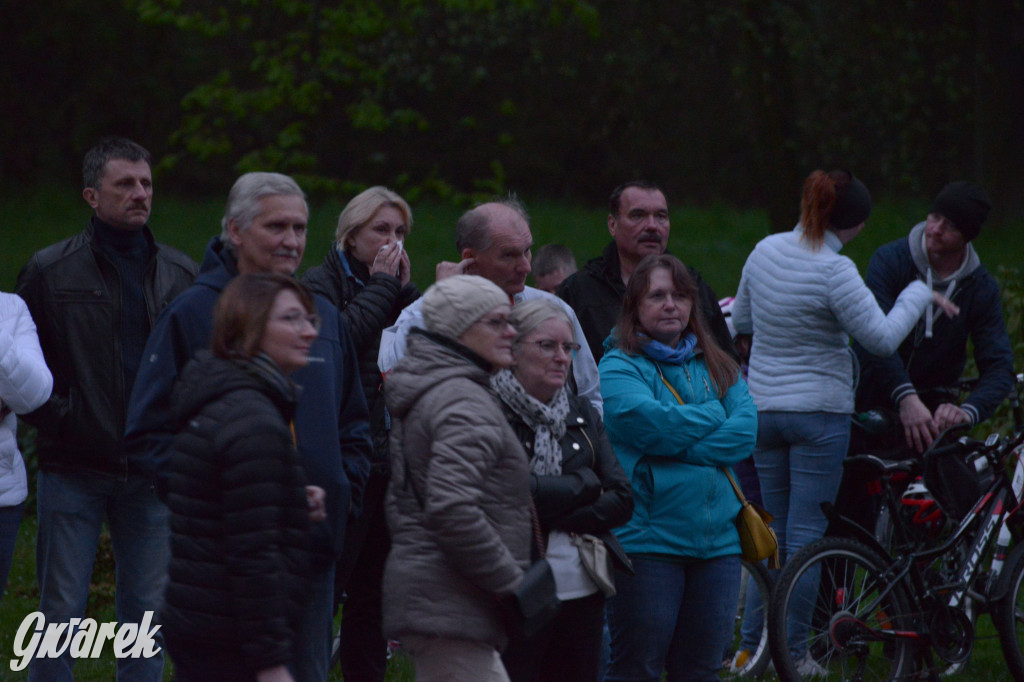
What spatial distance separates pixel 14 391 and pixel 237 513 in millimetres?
1712

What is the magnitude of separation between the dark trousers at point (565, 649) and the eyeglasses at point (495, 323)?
2.92 ft

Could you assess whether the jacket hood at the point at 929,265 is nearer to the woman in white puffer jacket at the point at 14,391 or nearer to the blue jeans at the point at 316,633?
the blue jeans at the point at 316,633

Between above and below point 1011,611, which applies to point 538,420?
above

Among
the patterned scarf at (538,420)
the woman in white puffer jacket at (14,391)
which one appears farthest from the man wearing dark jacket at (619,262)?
the woman in white puffer jacket at (14,391)

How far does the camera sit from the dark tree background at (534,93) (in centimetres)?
1387

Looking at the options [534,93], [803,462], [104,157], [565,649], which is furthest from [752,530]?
[534,93]

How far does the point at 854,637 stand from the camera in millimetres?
5508

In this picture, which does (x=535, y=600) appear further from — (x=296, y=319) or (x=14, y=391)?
(x=14, y=391)

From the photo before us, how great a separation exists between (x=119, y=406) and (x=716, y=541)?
2184 mm

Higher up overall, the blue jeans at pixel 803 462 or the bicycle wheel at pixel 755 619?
the blue jeans at pixel 803 462

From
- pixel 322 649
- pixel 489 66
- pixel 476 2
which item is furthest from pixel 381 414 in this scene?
pixel 489 66

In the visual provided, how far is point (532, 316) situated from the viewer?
4.09m

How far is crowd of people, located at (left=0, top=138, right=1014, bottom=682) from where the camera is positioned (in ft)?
10.8

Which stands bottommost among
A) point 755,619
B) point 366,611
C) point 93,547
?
point 755,619
